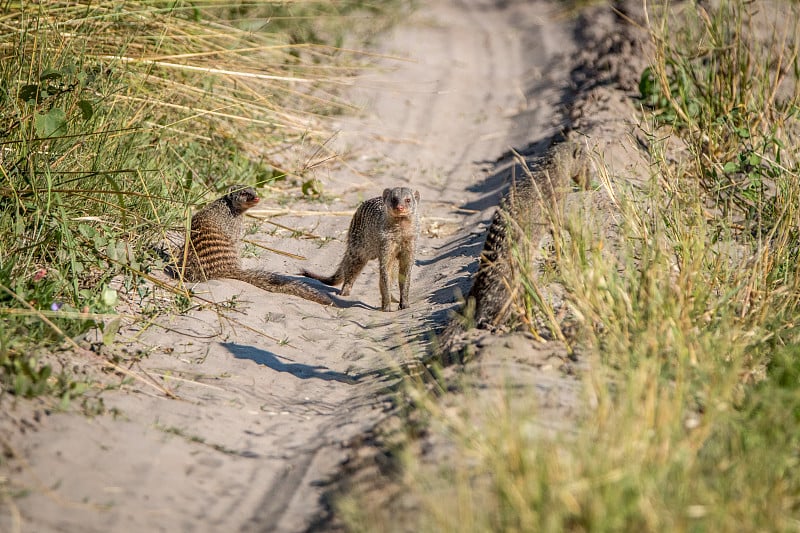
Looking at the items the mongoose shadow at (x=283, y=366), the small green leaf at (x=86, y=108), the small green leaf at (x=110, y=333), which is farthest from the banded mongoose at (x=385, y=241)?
the small green leaf at (x=110, y=333)

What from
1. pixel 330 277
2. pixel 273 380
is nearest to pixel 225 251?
pixel 330 277

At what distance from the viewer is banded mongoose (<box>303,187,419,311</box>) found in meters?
4.45

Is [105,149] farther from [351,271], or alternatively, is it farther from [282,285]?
[351,271]

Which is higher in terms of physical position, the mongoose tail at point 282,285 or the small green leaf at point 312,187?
the small green leaf at point 312,187

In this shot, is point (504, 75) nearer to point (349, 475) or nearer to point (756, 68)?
point (756, 68)

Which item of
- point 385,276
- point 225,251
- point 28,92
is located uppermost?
point 28,92

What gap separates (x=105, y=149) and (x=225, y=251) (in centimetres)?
80

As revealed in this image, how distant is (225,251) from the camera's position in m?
4.46

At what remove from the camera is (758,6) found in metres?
7.22

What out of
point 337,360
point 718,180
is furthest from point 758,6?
point 337,360

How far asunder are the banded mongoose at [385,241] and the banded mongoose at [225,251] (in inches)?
15.1

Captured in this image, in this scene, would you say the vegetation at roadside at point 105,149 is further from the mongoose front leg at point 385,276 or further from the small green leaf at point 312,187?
the mongoose front leg at point 385,276

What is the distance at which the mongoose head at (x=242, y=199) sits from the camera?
4.61 meters

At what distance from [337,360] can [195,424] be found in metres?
0.92
